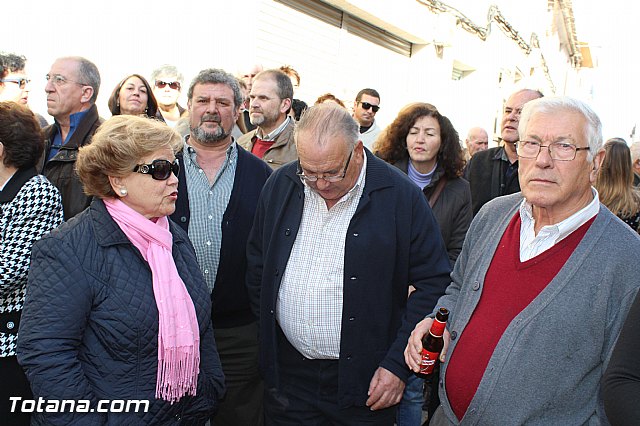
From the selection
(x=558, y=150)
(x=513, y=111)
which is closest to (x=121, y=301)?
(x=558, y=150)

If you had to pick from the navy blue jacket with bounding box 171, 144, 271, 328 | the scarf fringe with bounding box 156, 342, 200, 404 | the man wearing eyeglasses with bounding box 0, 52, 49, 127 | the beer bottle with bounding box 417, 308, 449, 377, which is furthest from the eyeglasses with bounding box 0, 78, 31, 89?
the beer bottle with bounding box 417, 308, 449, 377

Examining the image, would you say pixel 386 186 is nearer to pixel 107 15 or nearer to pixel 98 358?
pixel 98 358

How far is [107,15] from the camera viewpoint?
294 inches

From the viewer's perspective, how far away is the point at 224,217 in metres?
4.13

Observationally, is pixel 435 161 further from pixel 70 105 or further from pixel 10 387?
pixel 10 387

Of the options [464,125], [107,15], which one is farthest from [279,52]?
[464,125]

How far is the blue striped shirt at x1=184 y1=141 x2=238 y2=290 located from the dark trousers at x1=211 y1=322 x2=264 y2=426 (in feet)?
1.36

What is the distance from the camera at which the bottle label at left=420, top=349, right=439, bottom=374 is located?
293 cm

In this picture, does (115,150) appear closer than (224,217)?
Yes

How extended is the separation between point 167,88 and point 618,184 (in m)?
4.54

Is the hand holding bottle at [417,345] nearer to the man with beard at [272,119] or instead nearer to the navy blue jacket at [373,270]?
the navy blue jacket at [373,270]

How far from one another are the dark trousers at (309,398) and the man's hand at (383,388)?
108 millimetres

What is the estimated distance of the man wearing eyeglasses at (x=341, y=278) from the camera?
3.30 metres

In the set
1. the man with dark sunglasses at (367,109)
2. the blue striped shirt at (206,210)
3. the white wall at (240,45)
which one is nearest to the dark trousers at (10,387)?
the blue striped shirt at (206,210)
